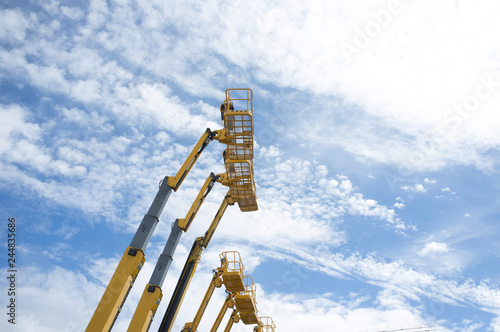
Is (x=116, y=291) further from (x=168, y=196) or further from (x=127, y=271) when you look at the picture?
(x=168, y=196)

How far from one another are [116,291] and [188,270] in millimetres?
5745

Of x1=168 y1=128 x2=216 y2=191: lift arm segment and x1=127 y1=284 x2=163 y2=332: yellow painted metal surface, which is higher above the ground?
x1=168 y1=128 x2=216 y2=191: lift arm segment

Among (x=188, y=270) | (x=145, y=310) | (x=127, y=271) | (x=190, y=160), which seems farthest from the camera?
(x=188, y=270)

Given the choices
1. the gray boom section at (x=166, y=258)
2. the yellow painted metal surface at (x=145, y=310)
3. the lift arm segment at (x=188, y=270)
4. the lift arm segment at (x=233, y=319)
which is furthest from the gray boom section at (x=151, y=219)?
the lift arm segment at (x=233, y=319)

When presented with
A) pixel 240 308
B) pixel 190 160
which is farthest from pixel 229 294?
pixel 190 160

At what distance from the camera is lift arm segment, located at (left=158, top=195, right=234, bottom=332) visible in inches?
614

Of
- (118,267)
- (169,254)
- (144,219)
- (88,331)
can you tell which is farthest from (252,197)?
(88,331)

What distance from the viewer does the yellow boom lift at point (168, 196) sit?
1148cm

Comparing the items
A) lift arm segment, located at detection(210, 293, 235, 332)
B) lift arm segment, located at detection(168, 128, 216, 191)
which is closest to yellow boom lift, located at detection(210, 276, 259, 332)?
lift arm segment, located at detection(210, 293, 235, 332)

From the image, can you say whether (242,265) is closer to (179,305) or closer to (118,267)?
(179,305)

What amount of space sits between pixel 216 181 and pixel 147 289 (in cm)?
604

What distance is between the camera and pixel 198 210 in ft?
53.0

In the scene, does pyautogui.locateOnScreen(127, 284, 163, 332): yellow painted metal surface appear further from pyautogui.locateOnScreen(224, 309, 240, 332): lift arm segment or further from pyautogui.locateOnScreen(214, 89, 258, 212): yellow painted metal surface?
pyautogui.locateOnScreen(224, 309, 240, 332): lift arm segment

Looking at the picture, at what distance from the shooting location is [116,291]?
1166 centimetres
